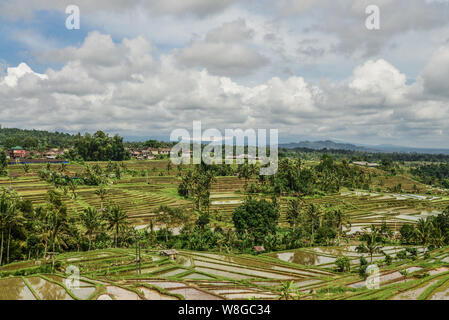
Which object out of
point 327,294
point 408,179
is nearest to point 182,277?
point 327,294

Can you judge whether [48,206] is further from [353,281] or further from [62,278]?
[353,281]

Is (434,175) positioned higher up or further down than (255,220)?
higher up

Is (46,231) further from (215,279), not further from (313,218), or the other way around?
(313,218)

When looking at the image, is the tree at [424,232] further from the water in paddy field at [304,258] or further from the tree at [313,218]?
the water in paddy field at [304,258]

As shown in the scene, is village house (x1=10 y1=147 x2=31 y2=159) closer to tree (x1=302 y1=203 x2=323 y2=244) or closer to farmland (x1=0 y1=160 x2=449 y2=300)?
farmland (x1=0 y1=160 x2=449 y2=300)

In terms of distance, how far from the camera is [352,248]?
41906 millimetres

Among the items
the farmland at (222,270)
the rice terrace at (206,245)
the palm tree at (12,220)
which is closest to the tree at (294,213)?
the rice terrace at (206,245)

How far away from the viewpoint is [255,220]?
144ft

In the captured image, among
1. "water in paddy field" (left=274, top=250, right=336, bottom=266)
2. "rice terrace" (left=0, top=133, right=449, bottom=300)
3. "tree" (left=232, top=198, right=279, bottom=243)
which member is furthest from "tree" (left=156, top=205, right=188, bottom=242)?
"water in paddy field" (left=274, top=250, right=336, bottom=266)

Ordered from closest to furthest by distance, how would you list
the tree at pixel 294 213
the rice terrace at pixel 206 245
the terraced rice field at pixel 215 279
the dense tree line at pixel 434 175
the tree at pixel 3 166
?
the terraced rice field at pixel 215 279 → the rice terrace at pixel 206 245 → the tree at pixel 294 213 → the tree at pixel 3 166 → the dense tree line at pixel 434 175

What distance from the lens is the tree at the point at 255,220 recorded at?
43.7 metres

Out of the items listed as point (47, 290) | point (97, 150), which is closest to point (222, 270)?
point (47, 290)

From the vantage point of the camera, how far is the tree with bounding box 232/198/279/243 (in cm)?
4369
